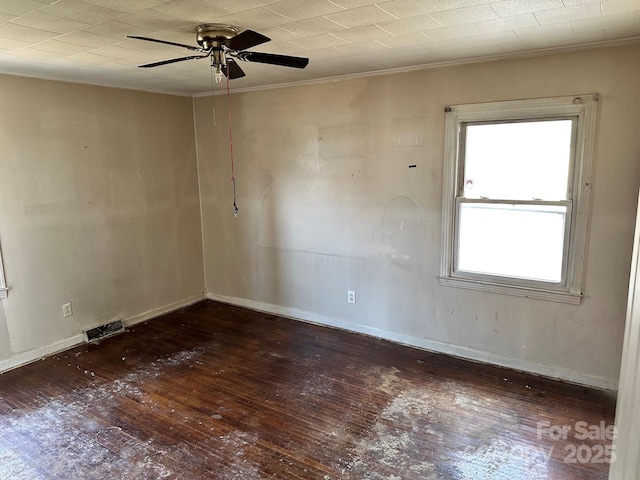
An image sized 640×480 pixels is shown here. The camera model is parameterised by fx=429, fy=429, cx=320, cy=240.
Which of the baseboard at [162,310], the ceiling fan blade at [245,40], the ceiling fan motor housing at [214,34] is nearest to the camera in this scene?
the ceiling fan blade at [245,40]

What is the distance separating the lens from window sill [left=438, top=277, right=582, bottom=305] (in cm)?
309

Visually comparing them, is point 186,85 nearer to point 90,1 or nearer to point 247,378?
point 90,1

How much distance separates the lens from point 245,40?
2.09 metres

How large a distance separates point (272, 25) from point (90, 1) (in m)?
0.87

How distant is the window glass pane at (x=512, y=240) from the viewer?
3139mm

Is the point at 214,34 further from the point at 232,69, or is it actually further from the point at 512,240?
the point at 512,240

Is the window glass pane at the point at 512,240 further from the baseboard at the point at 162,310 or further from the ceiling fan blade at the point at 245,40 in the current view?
the baseboard at the point at 162,310

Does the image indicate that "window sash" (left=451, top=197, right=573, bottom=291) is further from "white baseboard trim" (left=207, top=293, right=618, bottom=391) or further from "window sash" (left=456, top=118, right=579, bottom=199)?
"white baseboard trim" (left=207, top=293, right=618, bottom=391)

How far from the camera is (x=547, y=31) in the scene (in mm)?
2488

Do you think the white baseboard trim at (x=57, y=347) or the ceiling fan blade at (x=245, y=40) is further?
the white baseboard trim at (x=57, y=347)

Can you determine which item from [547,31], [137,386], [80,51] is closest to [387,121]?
[547,31]

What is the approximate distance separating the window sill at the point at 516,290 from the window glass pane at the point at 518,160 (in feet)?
2.24

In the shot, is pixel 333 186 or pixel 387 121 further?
pixel 333 186

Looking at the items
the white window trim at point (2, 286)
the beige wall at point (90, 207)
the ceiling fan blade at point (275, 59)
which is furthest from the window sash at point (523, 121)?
the white window trim at point (2, 286)
